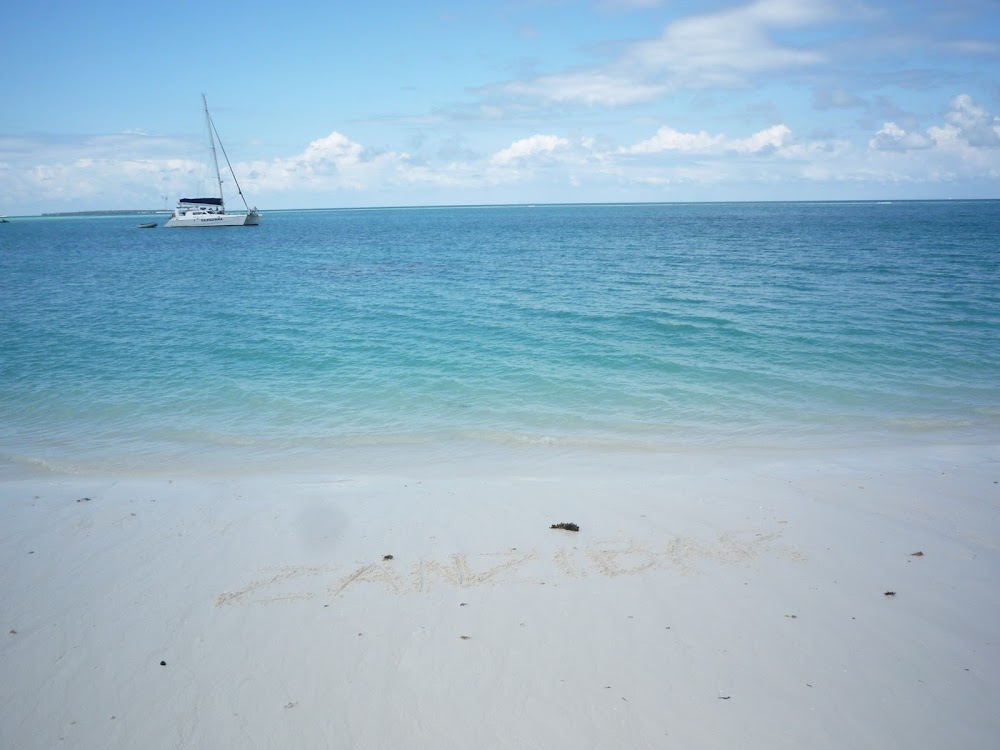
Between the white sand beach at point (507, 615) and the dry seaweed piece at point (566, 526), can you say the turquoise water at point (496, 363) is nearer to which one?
the white sand beach at point (507, 615)

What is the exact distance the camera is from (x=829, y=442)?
12562 mm

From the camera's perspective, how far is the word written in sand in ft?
23.3

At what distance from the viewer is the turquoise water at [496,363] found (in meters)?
13.4

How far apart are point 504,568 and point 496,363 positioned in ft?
39.4

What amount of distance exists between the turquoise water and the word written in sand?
4749 millimetres

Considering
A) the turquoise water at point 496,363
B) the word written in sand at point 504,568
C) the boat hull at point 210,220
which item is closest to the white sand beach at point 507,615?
the word written in sand at point 504,568

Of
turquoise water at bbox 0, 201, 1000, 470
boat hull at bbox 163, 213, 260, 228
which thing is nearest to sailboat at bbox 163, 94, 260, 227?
boat hull at bbox 163, 213, 260, 228

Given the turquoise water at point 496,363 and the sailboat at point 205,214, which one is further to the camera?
the sailboat at point 205,214

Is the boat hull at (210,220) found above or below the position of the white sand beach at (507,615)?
above

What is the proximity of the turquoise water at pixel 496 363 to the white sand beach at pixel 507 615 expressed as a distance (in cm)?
325

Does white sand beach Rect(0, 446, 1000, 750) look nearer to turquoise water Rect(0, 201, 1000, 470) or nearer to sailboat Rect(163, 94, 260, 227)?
turquoise water Rect(0, 201, 1000, 470)

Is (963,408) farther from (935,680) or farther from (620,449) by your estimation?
(935,680)

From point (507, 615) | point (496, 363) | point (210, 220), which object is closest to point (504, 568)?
point (507, 615)

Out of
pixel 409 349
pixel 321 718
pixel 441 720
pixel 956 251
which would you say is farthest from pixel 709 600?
pixel 956 251
